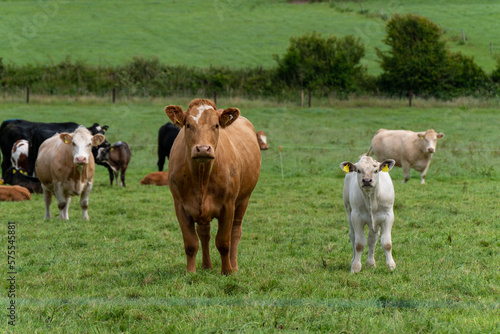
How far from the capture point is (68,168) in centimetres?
1019

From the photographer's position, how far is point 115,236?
28.5ft

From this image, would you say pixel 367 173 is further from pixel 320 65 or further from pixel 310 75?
pixel 320 65

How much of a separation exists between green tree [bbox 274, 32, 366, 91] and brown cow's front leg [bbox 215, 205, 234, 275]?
3398 cm

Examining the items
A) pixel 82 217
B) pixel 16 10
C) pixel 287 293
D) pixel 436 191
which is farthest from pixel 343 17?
pixel 287 293

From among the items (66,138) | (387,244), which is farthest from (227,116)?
(66,138)

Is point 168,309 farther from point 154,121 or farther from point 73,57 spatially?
point 73,57

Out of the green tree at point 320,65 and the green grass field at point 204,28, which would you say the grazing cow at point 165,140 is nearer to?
the green tree at point 320,65

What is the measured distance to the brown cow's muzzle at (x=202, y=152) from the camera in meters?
5.36

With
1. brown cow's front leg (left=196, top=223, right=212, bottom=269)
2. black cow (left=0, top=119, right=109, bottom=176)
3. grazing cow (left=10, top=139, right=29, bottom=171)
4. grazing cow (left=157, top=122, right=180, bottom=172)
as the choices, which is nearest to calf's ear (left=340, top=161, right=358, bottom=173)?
brown cow's front leg (left=196, top=223, right=212, bottom=269)

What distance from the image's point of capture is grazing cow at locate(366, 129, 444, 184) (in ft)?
51.4

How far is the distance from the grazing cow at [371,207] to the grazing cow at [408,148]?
8.85 m

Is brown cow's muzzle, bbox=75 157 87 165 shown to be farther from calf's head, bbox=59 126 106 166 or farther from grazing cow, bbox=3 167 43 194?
grazing cow, bbox=3 167 43 194

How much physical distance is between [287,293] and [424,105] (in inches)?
1214

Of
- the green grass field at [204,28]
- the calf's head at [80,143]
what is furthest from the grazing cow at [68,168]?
the green grass field at [204,28]
